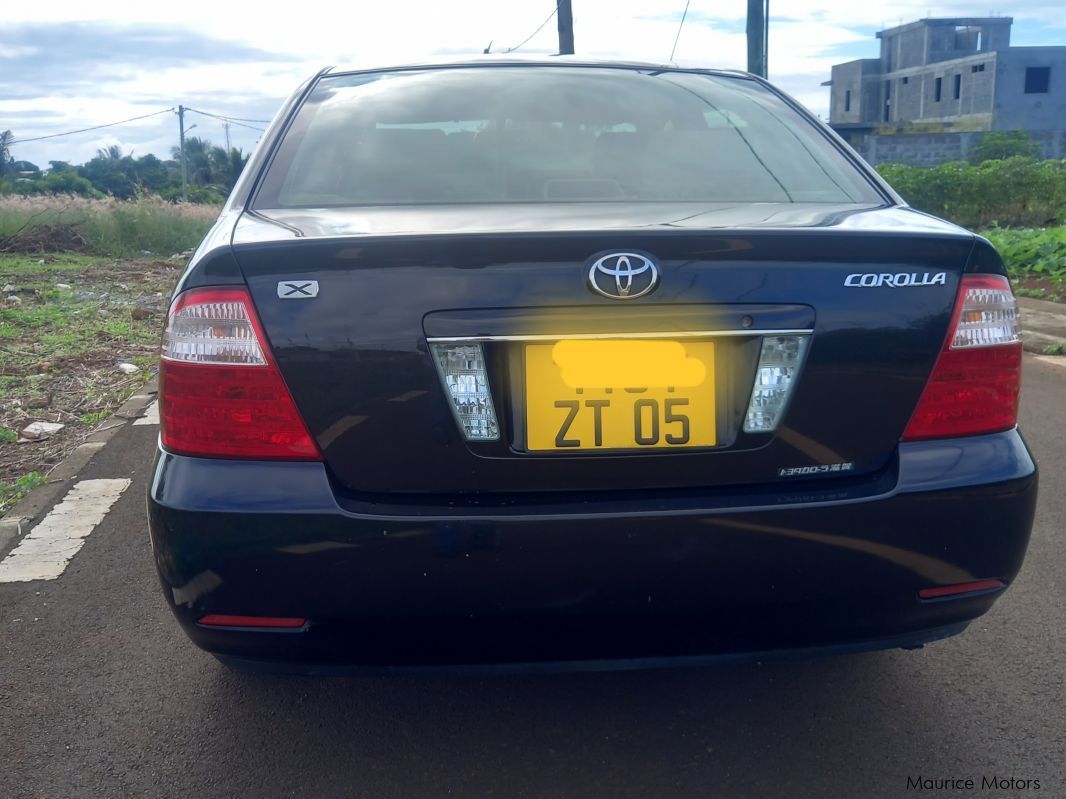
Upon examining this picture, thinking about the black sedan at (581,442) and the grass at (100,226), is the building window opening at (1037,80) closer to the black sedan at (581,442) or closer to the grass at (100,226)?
the grass at (100,226)

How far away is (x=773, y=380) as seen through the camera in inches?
73.2

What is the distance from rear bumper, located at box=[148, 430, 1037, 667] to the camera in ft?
6.00

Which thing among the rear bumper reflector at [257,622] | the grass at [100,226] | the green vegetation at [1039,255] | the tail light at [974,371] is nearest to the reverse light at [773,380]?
the tail light at [974,371]

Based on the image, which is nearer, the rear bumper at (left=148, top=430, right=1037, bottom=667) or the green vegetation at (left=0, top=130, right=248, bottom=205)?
the rear bumper at (left=148, top=430, right=1037, bottom=667)

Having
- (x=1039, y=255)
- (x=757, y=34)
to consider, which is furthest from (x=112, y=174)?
(x=1039, y=255)

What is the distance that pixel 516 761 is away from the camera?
2.21m

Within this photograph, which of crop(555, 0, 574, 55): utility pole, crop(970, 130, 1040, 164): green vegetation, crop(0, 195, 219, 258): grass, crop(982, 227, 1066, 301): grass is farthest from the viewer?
crop(970, 130, 1040, 164): green vegetation

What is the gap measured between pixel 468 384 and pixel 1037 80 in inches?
2575

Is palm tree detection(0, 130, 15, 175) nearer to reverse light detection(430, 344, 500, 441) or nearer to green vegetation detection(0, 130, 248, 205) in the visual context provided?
green vegetation detection(0, 130, 248, 205)

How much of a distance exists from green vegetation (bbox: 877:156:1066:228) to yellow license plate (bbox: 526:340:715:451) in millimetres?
19549

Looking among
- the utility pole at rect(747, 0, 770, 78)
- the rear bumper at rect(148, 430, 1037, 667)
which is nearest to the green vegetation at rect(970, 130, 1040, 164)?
the utility pole at rect(747, 0, 770, 78)

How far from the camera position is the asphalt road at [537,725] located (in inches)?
84.2

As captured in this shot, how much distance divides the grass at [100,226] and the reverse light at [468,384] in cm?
1661

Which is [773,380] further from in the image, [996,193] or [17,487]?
[996,193]
